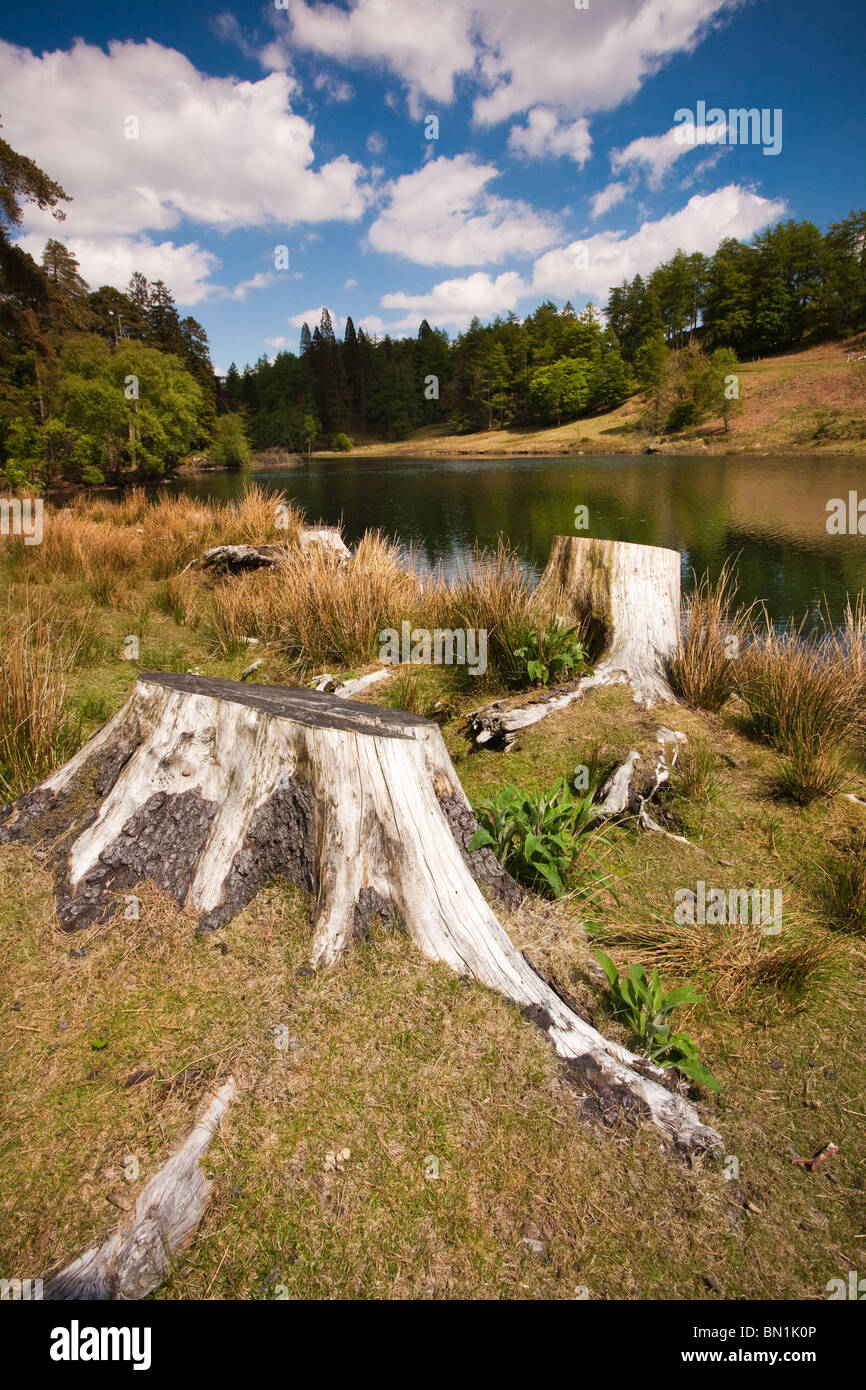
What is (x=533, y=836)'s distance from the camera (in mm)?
3266

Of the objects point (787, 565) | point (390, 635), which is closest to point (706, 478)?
point (787, 565)

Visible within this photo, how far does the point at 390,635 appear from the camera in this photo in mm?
7293

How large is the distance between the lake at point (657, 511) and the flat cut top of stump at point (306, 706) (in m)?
8.13

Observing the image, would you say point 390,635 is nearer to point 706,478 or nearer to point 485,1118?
point 485,1118

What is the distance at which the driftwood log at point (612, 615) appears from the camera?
5.19m

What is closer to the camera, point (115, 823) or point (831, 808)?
point (115, 823)

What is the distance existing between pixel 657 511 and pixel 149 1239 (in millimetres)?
23178

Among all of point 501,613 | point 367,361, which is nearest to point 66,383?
point 501,613

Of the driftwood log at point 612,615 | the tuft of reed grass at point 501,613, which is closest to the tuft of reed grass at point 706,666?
the driftwood log at point 612,615

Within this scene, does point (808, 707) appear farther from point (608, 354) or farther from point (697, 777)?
point (608, 354)

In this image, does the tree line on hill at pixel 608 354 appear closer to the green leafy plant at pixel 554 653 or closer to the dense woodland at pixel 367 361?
the dense woodland at pixel 367 361

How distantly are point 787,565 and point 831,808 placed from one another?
1177cm

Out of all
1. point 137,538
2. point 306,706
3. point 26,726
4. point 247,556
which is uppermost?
point 137,538

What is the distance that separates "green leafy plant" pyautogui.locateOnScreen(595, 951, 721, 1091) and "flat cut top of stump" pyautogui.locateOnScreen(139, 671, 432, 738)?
54.7 inches
